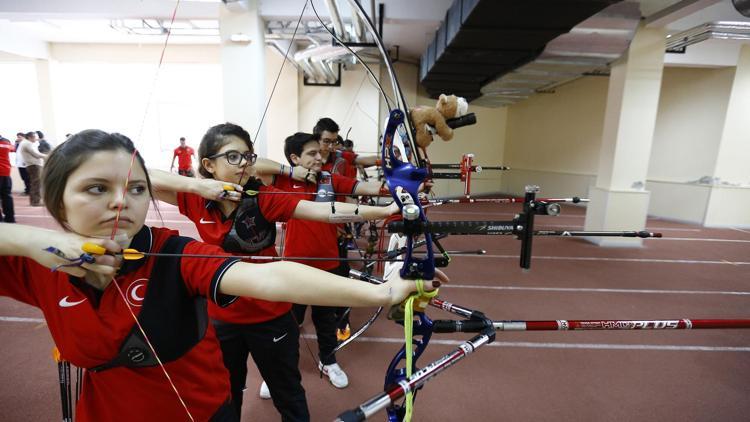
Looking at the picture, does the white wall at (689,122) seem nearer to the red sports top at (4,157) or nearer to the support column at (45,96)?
the red sports top at (4,157)

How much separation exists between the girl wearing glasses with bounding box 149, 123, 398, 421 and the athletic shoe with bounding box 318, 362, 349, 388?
2.31ft

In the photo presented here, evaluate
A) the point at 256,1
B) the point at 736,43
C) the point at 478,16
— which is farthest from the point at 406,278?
the point at 736,43

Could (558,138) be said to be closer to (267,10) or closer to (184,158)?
(267,10)

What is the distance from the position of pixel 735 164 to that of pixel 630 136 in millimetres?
3388

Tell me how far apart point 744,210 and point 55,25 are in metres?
13.4

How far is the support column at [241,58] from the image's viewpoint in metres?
4.06

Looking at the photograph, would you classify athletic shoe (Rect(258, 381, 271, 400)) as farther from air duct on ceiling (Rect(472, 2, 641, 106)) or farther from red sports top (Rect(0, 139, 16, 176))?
red sports top (Rect(0, 139, 16, 176))

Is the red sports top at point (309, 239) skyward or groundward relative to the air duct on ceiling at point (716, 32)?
groundward

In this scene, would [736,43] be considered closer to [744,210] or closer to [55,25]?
[744,210]

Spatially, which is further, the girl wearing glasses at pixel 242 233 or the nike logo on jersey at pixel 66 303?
the girl wearing glasses at pixel 242 233

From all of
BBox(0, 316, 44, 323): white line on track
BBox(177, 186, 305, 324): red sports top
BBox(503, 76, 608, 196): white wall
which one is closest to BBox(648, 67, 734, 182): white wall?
BBox(503, 76, 608, 196): white wall

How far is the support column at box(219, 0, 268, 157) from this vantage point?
4.06 meters

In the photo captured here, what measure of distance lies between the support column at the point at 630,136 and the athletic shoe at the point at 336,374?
14.7 feet

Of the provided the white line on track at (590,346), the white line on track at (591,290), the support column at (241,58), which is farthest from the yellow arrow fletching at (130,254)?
the support column at (241,58)
